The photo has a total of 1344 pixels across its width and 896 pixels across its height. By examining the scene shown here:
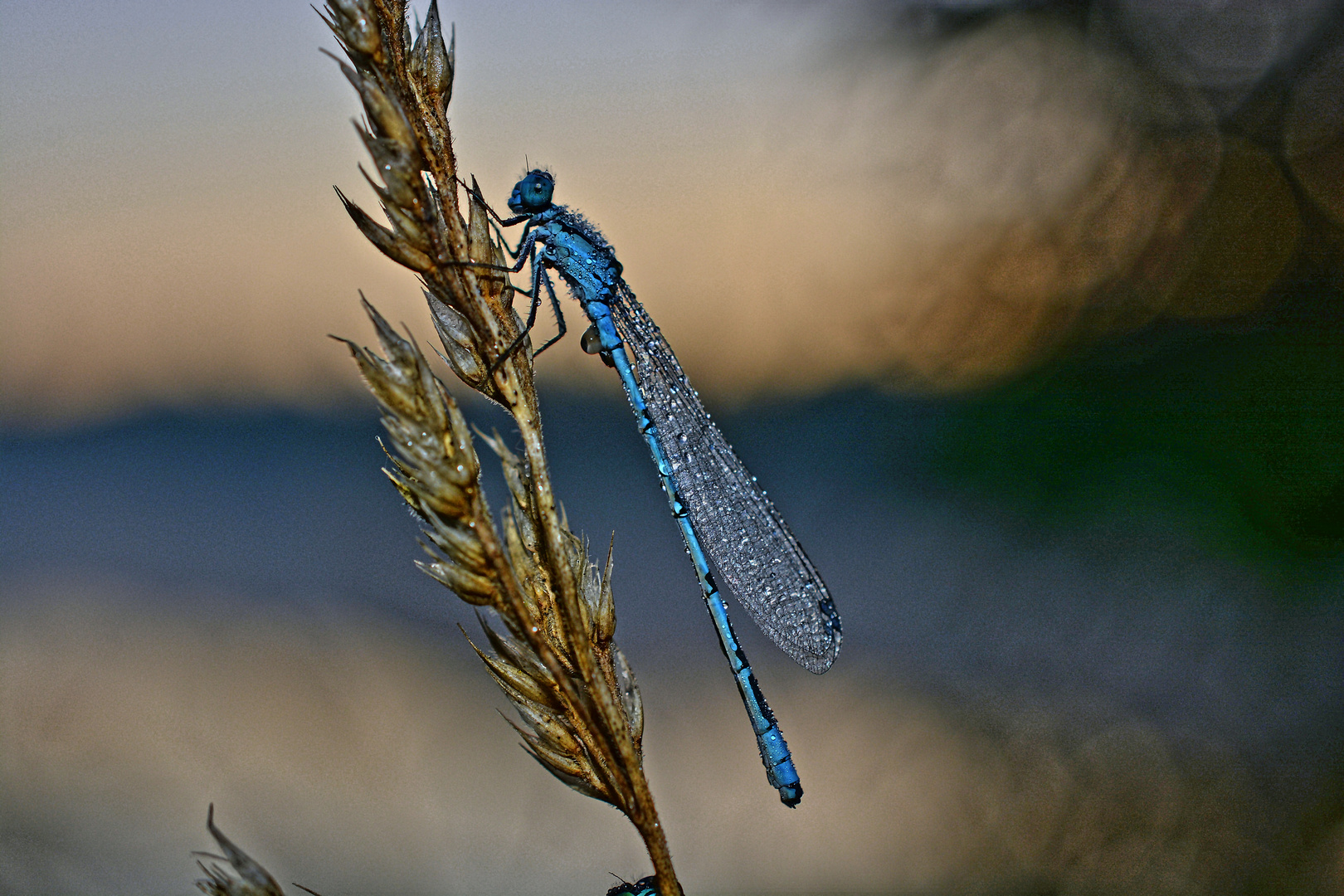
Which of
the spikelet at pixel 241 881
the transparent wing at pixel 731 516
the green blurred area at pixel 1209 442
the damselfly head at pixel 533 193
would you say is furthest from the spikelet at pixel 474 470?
the green blurred area at pixel 1209 442

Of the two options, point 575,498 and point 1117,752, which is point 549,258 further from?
point 1117,752

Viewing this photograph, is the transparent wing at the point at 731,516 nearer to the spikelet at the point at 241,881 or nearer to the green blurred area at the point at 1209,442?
the spikelet at the point at 241,881

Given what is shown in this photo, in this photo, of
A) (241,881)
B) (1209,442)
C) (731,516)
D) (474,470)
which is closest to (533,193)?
(731,516)

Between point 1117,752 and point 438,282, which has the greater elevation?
point 438,282

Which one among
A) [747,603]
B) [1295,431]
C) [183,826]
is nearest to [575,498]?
[747,603]

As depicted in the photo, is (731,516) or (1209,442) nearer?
(731,516)

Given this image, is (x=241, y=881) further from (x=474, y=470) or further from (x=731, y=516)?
(x=731, y=516)

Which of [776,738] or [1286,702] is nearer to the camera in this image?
[776,738]
